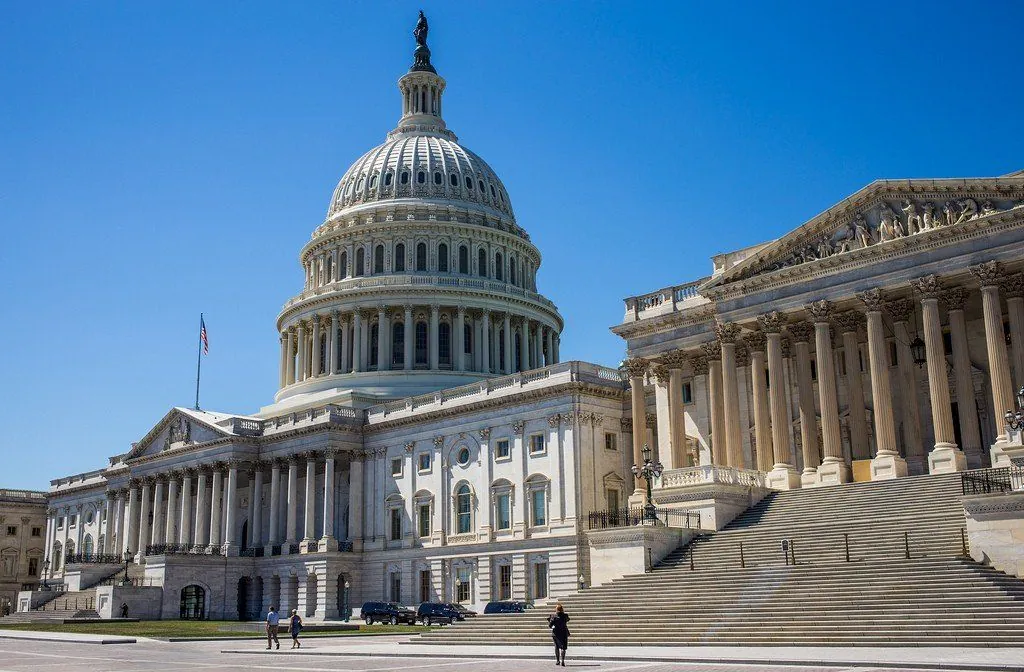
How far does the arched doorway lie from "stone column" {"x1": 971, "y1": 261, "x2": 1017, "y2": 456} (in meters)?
60.8

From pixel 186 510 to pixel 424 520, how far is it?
1018 inches

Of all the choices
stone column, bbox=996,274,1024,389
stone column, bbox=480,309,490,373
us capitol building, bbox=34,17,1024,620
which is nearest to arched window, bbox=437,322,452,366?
us capitol building, bbox=34,17,1024,620

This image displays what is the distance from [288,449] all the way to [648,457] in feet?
148

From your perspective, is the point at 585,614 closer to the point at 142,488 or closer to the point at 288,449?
the point at 288,449

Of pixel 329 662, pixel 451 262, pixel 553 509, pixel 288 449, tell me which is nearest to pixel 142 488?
pixel 288 449

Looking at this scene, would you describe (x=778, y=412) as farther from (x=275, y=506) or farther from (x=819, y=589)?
(x=275, y=506)

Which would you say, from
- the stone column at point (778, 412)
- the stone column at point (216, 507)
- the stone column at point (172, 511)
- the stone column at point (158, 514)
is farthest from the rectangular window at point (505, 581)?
the stone column at point (158, 514)

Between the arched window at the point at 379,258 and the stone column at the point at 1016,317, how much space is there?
67.4 meters

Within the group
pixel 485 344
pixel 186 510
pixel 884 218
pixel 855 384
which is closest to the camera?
pixel 884 218

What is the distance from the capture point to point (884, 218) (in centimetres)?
5069

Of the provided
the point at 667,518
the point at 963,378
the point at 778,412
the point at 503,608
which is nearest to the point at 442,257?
the point at 503,608

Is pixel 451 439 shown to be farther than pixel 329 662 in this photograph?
Yes

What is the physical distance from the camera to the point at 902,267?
49.7m

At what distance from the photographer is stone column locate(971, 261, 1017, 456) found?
45.3 metres
